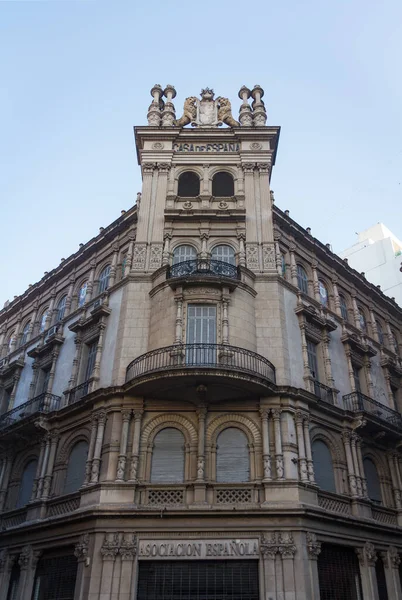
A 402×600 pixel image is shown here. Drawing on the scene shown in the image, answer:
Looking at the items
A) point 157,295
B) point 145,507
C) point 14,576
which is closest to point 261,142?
point 157,295

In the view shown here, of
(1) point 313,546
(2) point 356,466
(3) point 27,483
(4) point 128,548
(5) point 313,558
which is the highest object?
(2) point 356,466

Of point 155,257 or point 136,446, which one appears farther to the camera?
point 155,257

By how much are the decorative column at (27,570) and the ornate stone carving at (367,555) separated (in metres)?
11.3

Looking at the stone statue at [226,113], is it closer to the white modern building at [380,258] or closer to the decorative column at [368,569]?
the decorative column at [368,569]

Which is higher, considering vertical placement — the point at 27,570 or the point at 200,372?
the point at 200,372

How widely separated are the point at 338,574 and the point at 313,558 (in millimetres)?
2069

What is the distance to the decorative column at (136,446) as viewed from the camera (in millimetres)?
17562

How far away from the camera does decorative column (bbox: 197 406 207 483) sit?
17.3 meters

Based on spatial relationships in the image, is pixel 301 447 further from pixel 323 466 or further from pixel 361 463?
pixel 361 463

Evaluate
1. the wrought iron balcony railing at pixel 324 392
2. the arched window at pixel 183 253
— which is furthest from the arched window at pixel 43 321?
the wrought iron balcony railing at pixel 324 392

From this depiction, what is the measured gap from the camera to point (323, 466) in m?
19.6

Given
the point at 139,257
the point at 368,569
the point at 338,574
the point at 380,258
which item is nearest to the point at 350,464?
the point at 368,569

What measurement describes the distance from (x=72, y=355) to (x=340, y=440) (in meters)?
11.7

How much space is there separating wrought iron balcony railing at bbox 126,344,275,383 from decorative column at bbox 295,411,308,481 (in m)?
1.55
